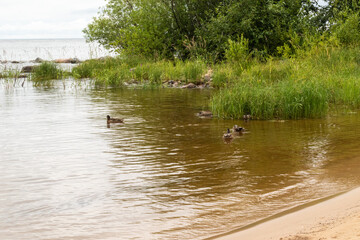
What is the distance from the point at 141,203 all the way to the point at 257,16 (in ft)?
81.4

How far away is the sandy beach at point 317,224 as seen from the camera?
15.6 ft

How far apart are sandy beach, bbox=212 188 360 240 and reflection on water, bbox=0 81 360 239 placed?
1.17 ft

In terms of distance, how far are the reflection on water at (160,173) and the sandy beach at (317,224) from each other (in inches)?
14.1

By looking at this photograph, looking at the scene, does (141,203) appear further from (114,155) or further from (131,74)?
(131,74)

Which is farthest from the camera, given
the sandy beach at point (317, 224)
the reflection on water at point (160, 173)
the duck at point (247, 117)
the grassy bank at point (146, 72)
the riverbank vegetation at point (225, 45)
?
the grassy bank at point (146, 72)

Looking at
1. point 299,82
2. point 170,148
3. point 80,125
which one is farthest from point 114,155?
point 299,82

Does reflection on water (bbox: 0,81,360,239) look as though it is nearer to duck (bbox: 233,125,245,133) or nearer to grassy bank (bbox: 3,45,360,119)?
duck (bbox: 233,125,245,133)

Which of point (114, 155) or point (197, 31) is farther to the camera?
point (197, 31)

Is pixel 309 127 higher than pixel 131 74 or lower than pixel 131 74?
lower

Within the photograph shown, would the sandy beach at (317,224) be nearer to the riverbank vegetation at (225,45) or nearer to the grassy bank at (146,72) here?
the riverbank vegetation at (225,45)

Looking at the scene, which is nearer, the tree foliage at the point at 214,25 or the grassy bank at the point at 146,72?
the grassy bank at the point at 146,72

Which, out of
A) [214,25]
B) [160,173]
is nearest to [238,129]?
[160,173]

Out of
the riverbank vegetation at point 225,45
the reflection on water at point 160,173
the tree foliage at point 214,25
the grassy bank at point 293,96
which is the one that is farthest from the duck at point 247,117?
the tree foliage at point 214,25

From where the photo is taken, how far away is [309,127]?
12.5 metres
